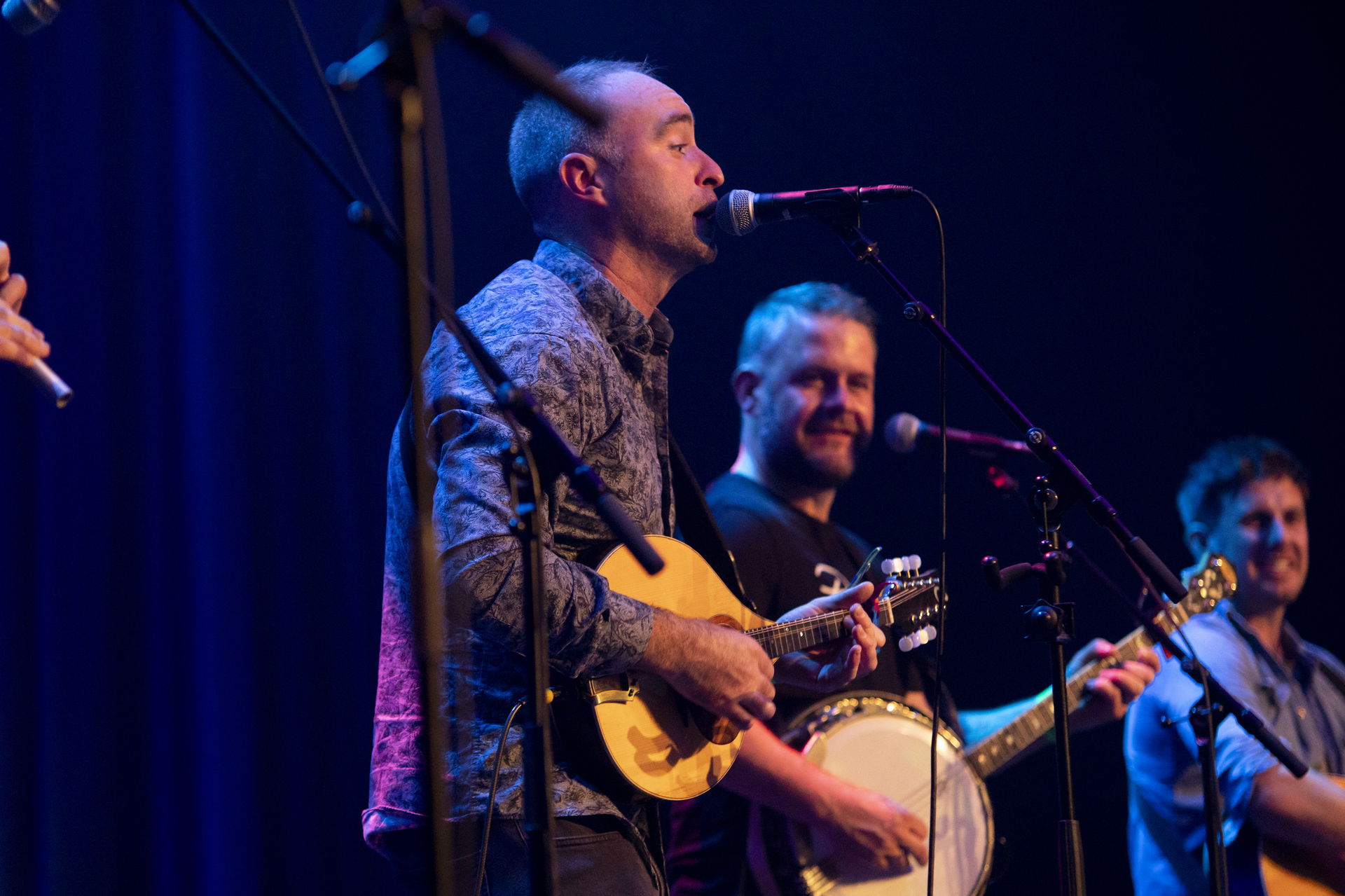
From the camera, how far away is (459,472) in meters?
1.81

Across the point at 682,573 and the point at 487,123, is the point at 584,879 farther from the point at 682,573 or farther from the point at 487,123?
the point at 487,123

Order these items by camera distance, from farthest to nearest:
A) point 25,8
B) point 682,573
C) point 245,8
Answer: point 245,8 < point 682,573 < point 25,8

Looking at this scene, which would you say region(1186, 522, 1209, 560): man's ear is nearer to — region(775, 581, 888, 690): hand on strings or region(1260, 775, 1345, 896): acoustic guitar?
region(1260, 775, 1345, 896): acoustic guitar

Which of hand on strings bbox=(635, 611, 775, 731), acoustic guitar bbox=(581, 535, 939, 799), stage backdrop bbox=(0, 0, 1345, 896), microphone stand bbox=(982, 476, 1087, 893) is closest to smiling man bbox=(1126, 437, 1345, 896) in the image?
stage backdrop bbox=(0, 0, 1345, 896)

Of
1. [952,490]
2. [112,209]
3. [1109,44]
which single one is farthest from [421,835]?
[1109,44]

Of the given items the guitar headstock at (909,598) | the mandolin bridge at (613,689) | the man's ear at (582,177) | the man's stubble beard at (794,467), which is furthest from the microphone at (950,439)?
the mandolin bridge at (613,689)

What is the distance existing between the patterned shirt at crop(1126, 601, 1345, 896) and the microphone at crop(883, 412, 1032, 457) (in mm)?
1091

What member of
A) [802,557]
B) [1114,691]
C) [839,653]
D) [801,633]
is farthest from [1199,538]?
[801,633]

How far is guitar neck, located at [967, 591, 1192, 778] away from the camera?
3240 millimetres

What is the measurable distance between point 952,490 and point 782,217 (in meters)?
2.71

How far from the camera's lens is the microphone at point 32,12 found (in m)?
1.49

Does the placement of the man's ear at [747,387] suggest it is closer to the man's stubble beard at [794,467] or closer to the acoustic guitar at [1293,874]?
the man's stubble beard at [794,467]

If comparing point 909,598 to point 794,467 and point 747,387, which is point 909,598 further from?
point 747,387

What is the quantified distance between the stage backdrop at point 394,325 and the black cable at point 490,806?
0.78m
